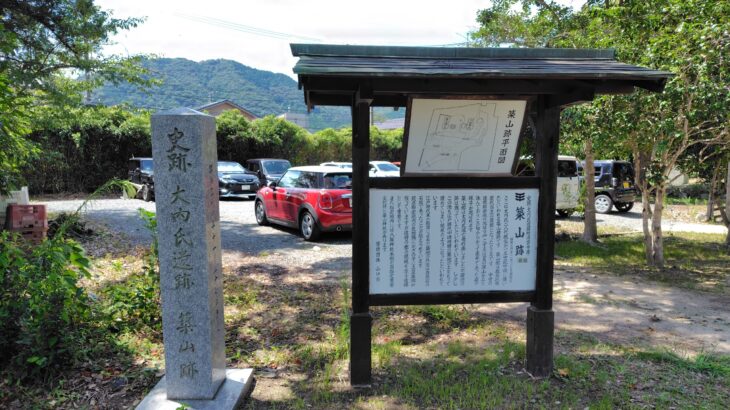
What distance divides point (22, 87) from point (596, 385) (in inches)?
386

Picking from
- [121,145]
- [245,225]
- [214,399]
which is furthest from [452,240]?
[121,145]

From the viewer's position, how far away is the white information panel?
3797 mm

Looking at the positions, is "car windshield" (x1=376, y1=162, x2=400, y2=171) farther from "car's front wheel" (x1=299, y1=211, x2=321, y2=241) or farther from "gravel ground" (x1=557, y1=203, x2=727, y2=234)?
"car's front wheel" (x1=299, y1=211, x2=321, y2=241)

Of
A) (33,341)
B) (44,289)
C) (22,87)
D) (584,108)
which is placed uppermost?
(22,87)

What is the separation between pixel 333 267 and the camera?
25.4 feet

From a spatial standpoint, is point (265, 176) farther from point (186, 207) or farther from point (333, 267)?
point (186, 207)

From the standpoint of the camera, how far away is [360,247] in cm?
373

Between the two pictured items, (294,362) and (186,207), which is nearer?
(186,207)

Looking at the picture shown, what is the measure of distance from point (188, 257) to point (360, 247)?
122cm

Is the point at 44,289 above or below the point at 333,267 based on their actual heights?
above

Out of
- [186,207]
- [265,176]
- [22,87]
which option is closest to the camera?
[186,207]

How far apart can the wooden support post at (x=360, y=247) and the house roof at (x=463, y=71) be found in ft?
0.99

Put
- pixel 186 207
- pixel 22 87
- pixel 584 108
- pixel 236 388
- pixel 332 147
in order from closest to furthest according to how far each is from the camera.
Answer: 1. pixel 186 207
2. pixel 236 388
3. pixel 584 108
4. pixel 22 87
5. pixel 332 147

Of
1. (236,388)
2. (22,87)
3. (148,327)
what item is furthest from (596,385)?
(22,87)
